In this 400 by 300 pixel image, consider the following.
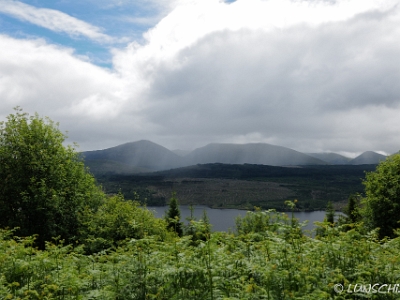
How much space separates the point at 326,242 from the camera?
757 centimetres

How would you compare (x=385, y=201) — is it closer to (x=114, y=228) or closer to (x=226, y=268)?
(x=114, y=228)

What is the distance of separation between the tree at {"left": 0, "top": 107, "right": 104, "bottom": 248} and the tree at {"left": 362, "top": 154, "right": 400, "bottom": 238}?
2450 cm

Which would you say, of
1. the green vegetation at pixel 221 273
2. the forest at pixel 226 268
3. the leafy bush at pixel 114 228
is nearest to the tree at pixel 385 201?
the leafy bush at pixel 114 228

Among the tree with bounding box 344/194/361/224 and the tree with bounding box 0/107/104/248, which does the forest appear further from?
the tree with bounding box 344/194/361/224

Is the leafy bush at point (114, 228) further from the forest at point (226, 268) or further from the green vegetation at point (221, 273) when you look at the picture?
the green vegetation at point (221, 273)

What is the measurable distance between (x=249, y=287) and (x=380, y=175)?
29.7 meters

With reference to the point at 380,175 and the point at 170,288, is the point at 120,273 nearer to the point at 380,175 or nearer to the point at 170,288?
the point at 170,288

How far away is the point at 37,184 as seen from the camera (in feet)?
74.6

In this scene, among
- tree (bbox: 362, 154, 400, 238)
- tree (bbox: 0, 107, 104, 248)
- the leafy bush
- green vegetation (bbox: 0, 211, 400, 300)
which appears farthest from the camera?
tree (bbox: 362, 154, 400, 238)

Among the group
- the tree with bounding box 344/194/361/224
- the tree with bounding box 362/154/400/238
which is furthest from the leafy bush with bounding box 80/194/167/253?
the tree with bounding box 344/194/361/224

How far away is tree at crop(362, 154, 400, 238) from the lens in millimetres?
27875

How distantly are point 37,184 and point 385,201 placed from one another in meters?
28.2

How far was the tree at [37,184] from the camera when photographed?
74.0 feet

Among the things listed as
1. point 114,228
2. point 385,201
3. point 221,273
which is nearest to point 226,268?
point 221,273
